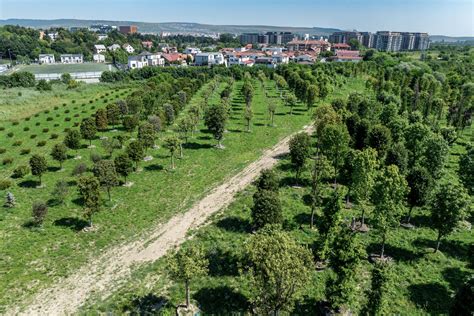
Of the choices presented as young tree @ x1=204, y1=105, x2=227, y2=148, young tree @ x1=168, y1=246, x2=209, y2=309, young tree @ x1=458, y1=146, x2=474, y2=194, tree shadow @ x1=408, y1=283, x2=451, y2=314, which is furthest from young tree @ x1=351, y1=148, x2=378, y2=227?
young tree @ x1=204, y1=105, x2=227, y2=148

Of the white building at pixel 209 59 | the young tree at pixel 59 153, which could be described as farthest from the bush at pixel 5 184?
the white building at pixel 209 59

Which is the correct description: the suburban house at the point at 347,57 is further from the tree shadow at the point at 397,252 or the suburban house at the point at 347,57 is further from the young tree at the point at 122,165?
the tree shadow at the point at 397,252

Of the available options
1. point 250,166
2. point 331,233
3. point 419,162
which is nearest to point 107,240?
point 331,233

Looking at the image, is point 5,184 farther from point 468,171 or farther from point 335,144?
point 468,171

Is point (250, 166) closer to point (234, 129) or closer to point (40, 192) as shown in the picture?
point (234, 129)

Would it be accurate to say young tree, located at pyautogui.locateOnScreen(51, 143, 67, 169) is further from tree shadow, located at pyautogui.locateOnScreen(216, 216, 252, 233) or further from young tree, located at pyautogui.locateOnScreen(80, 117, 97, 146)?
tree shadow, located at pyautogui.locateOnScreen(216, 216, 252, 233)
